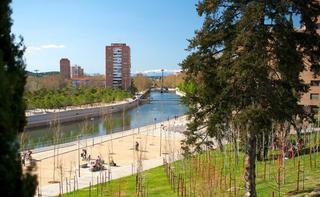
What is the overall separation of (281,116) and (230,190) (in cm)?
513

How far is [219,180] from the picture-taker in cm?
1855

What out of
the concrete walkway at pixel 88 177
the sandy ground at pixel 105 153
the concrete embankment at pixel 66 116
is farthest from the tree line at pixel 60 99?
the concrete walkway at pixel 88 177

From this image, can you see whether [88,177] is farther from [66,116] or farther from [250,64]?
[66,116]

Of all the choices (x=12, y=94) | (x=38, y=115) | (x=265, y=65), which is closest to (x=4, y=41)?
(x=12, y=94)

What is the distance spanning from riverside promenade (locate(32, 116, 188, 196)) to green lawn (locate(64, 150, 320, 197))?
2.21 meters

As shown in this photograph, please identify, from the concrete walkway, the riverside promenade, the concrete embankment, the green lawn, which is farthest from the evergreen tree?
the concrete embankment

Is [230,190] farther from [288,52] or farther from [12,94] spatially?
[12,94]

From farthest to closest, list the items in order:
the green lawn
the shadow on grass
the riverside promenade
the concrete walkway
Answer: the riverside promenade, the concrete walkway, the green lawn, the shadow on grass

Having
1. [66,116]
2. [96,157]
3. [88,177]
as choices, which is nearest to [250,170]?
[88,177]

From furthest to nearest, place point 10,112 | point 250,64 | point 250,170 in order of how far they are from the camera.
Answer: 1. point 250,170
2. point 250,64
3. point 10,112

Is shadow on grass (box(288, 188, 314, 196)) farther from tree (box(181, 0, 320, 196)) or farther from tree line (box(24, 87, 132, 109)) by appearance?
tree line (box(24, 87, 132, 109))

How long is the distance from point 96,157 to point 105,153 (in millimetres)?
2489

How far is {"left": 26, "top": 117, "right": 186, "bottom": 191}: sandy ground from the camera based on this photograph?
100 ft

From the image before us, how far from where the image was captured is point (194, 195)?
702 inches
